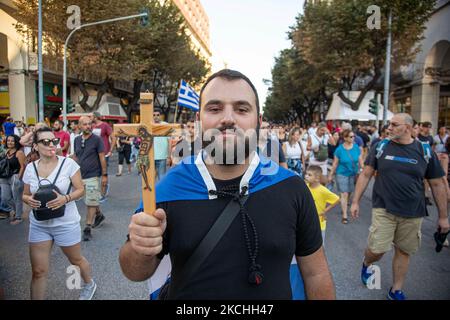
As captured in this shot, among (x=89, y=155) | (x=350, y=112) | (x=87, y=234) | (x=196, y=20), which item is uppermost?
(x=196, y=20)

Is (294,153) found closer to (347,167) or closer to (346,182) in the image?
(347,167)

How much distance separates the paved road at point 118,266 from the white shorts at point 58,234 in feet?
2.20

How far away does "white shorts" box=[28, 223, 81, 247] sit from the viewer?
3338 millimetres

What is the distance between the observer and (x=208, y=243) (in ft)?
5.01

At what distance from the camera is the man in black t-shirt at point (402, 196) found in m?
3.68

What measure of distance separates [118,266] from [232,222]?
136 inches

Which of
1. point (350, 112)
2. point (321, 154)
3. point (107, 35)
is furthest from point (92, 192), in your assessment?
point (350, 112)

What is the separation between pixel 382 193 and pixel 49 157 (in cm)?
354

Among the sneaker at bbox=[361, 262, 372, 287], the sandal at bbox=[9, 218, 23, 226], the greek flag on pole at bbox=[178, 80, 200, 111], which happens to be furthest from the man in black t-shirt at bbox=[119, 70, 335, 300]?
the greek flag on pole at bbox=[178, 80, 200, 111]

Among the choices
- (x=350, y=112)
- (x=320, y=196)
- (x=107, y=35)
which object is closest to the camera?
(x=320, y=196)

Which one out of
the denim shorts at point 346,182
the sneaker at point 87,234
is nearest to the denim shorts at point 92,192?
the sneaker at point 87,234

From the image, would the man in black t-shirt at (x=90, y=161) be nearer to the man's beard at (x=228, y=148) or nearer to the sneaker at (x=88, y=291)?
the sneaker at (x=88, y=291)

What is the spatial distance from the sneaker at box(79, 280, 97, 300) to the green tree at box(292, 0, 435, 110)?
746 inches

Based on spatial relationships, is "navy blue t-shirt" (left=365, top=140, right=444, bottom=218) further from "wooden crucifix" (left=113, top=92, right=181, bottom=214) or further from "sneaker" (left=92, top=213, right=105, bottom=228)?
"sneaker" (left=92, top=213, right=105, bottom=228)
